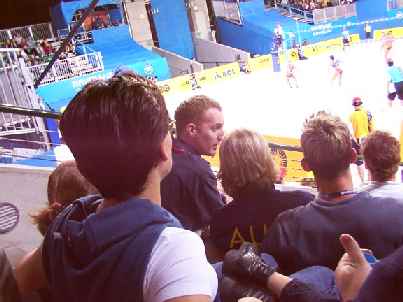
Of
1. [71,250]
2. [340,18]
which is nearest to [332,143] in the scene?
[71,250]


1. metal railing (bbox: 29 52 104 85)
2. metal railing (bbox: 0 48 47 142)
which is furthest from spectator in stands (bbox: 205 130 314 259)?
metal railing (bbox: 29 52 104 85)

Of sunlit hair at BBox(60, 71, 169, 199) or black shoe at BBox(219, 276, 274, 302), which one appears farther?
black shoe at BBox(219, 276, 274, 302)

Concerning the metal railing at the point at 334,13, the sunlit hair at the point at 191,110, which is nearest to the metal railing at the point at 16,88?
the sunlit hair at the point at 191,110

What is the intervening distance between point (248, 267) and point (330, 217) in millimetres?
295

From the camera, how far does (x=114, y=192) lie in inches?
34.7

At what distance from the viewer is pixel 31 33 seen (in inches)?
537

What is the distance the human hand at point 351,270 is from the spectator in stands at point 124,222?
22cm

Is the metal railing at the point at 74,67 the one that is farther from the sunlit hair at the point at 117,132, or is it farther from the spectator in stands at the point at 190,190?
the sunlit hair at the point at 117,132

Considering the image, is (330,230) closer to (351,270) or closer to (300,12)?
(351,270)

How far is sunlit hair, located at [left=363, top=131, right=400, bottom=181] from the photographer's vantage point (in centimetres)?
178

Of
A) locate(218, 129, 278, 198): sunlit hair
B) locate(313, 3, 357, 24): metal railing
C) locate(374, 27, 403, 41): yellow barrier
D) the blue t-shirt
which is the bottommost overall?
locate(374, 27, 403, 41): yellow barrier

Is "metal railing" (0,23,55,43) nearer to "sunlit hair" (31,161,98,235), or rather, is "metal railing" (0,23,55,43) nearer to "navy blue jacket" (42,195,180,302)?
"sunlit hair" (31,161,98,235)

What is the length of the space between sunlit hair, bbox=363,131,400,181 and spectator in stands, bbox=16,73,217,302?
112 centimetres

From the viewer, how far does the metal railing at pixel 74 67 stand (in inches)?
467
